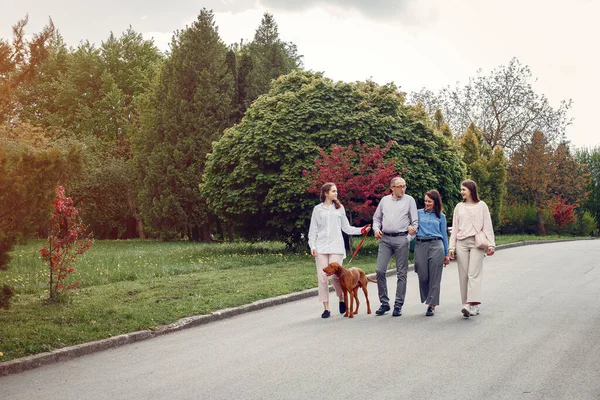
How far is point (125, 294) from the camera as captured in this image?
479 inches

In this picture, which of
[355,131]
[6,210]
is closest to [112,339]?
[6,210]

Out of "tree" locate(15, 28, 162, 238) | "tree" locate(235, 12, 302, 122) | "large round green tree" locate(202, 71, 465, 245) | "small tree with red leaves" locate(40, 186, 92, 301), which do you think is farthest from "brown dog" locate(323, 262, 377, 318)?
"tree" locate(15, 28, 162, 238)

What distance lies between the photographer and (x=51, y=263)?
11.2 metres

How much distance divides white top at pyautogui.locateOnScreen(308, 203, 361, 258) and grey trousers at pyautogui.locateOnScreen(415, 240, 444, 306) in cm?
106

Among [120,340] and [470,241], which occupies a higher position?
[470,241]

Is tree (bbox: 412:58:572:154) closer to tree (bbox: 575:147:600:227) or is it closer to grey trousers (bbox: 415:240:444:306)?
tree (bbox: 575:147:600:227)

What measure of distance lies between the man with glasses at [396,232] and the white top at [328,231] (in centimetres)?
50

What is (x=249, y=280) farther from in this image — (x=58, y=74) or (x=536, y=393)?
(x=58, y=74)

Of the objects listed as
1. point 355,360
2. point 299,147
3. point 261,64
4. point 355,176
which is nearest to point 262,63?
point 261,64

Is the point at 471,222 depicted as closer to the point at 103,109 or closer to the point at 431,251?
the point at 431,251

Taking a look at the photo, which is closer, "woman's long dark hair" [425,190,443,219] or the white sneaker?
the white sneaker

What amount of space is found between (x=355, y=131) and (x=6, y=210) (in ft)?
55.9

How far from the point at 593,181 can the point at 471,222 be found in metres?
54.7

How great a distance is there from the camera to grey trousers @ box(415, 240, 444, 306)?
388 inches
